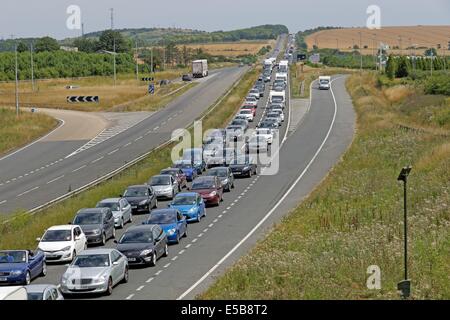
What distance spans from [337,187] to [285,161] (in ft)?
44.1

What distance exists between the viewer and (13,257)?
28828mm

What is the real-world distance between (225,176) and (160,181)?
3.65 m

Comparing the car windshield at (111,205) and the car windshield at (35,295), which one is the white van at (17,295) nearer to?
the car windshield at (35,295)

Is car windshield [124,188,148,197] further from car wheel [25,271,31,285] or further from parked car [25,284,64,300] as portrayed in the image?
parked car [25,284,64,300]

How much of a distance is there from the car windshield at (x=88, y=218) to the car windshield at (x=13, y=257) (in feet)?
21.4

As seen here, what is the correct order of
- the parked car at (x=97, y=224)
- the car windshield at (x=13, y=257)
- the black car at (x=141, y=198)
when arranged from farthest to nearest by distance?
the black car at (x=141, y=198) < the parked car at (x=97, y=224) < the car windshield at (x=13, y=257)

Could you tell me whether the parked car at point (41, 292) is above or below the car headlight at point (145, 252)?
above

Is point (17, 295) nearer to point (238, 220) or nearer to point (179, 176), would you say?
point (238, 220)

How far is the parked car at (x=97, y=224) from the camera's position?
34.8 m

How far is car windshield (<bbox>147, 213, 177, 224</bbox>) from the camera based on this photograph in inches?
1404

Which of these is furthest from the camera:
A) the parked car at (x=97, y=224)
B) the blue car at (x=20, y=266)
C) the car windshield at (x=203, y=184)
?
the car windshield at (x=203, y=184)

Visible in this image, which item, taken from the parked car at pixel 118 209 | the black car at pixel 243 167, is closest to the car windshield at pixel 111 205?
the parked car at pixel 118 209

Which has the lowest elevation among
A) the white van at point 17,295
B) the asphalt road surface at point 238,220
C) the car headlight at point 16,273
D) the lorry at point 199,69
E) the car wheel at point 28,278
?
the asphalt road surface at point 238,220
